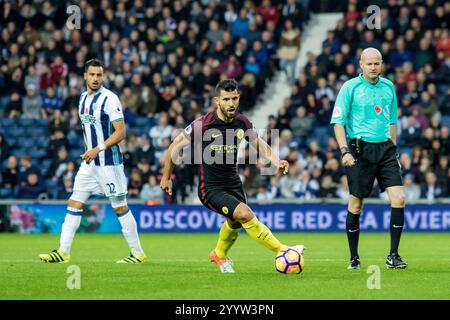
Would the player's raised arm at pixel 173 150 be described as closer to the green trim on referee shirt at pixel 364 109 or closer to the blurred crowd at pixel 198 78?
the green trim on referee shirt at pixel 364 109

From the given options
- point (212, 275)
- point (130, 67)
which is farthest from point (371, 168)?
point (130, 67)

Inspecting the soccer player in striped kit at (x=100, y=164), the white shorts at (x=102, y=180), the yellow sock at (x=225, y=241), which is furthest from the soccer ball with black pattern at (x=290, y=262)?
the white shorts at (x=102, y=180)

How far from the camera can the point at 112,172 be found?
1271 cm

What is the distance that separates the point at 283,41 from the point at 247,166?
4837 mm

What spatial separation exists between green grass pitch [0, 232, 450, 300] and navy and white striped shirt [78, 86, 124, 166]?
1.33m

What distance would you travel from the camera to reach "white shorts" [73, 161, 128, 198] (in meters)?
12.7

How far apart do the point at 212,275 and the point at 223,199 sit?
812 mm

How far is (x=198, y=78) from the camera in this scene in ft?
82.7

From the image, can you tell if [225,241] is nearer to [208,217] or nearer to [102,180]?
[102,180]

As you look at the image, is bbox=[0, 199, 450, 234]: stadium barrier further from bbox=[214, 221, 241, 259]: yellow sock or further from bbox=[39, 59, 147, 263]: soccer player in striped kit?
bbox=[214, 221, 241, 259]: yellow sock

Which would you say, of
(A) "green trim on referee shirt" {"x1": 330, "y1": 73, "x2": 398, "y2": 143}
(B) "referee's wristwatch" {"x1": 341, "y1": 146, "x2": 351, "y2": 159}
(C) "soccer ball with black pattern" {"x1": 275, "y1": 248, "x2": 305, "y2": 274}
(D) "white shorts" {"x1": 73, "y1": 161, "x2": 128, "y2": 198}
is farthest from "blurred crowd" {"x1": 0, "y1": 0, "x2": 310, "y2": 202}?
(C) "soccer ball with black pattern" {"x1": 275, "y1": 248, "x2": 305, "y2": 274}

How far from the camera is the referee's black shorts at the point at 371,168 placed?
1135 cm

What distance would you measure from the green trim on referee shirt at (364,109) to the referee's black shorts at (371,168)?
0.11 m

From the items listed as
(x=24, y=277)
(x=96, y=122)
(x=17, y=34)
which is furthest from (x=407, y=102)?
(x=24, y=277)
